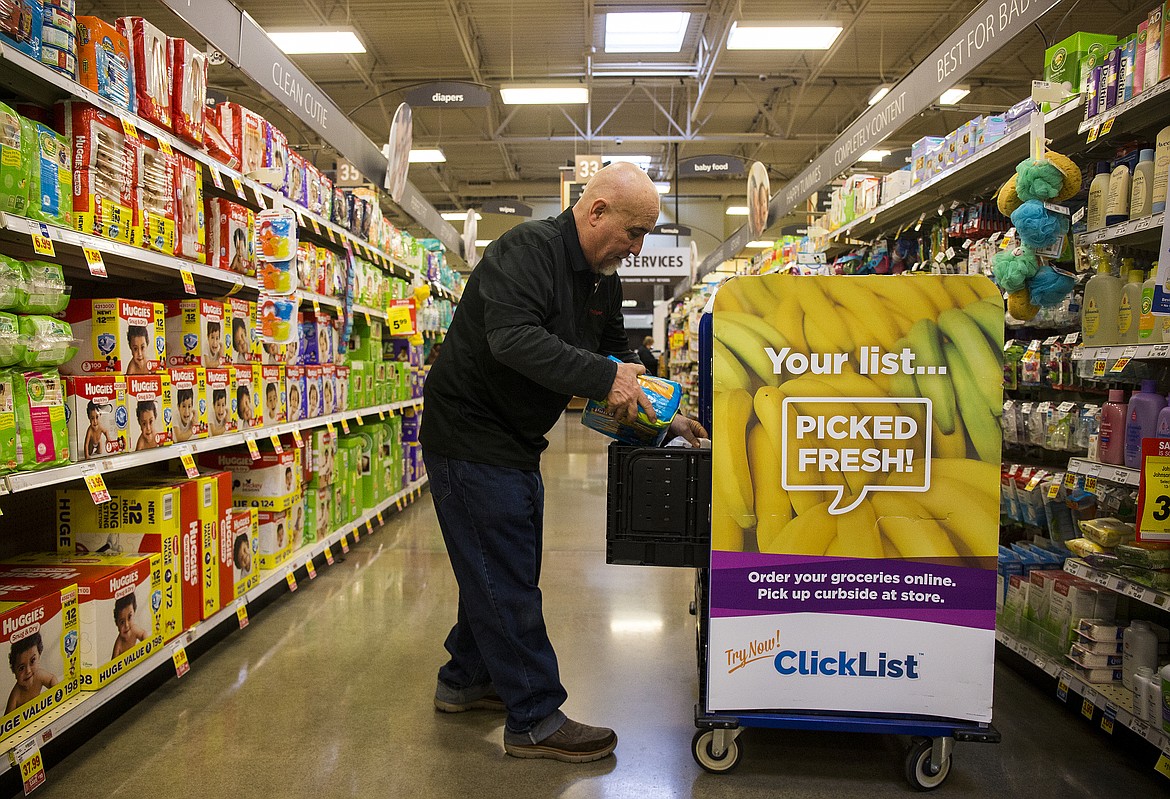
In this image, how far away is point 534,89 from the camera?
29.8 ft

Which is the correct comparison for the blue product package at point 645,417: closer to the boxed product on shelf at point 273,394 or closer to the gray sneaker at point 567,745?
the gray sneaker at point 567,745

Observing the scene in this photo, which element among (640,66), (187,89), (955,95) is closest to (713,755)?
(187,89)

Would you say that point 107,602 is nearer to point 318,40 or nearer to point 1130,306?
point 1130,306

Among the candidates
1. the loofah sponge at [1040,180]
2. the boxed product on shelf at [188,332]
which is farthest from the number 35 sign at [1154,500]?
the boxed product on shelf at [188,332]

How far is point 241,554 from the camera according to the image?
3330mm

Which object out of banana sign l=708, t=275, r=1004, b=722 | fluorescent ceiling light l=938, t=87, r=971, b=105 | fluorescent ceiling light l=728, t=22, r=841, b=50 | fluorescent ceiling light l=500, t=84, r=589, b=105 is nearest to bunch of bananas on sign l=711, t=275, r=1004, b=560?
banana sign l=708, t=275, r=1004, b=722

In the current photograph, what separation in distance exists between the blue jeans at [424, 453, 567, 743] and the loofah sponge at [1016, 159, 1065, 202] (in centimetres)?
185

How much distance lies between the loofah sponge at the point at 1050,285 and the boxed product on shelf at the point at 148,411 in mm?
2896

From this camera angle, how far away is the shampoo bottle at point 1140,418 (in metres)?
2.39

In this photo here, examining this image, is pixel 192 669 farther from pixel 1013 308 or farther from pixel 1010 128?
pixel 1010 128

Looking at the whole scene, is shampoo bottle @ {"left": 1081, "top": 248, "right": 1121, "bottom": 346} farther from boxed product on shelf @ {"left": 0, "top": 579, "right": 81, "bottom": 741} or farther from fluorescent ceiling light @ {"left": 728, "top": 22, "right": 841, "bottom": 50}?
fluorescent ceiling light @ {"left": 728, "top": 22, "right": 841, "bottom": 50}

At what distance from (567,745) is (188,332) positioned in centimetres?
195

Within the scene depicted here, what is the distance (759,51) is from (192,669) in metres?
11.7

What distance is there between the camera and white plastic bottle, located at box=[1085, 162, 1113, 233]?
2.61m
